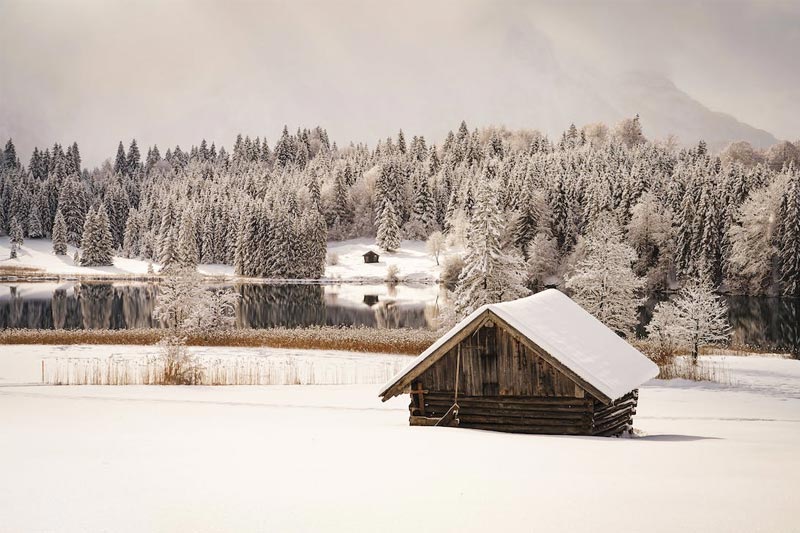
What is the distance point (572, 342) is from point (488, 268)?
24105mm

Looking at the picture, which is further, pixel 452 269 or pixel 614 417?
pixel 452 269

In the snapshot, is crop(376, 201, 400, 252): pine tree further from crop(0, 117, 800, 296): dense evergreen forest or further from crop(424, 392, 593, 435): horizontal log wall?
crop(424, 392, 593, 435): horizontal log wall

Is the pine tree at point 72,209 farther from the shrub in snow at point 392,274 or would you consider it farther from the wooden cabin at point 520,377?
the wooden cabin at point 520,377

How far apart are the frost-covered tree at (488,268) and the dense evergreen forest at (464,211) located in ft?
0.85

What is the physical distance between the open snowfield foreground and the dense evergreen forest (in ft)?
→ 96.3

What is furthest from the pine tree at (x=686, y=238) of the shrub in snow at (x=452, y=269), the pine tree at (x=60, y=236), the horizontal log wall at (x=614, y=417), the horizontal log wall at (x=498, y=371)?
the pine tree at (x=60, y=236)

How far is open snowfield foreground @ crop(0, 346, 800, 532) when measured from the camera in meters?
6.42

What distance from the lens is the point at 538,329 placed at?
1476cm

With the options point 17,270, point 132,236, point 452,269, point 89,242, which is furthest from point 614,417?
point 132,236

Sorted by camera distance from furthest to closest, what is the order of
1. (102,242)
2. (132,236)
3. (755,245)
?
1. (132,236)
2. (102,242)
3. (755,245)

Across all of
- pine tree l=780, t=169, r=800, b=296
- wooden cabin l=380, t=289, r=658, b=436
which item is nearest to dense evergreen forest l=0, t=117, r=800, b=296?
pine tree l=780, t=169, r=800, b=296

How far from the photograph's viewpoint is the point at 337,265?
5217 inches

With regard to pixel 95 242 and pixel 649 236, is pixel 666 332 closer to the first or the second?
pixel 649 236

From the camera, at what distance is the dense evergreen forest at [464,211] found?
3703 inches
